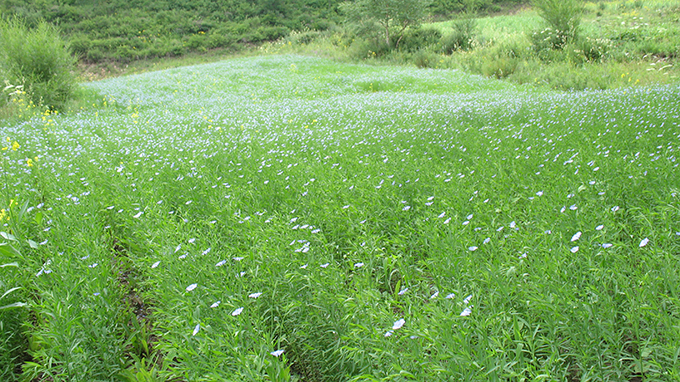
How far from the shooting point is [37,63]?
10898 millimetres

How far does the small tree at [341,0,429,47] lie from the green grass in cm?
1740

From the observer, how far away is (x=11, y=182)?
158 inches

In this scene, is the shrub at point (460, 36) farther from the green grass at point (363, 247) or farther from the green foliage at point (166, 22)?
the green grass at point (363, 247)

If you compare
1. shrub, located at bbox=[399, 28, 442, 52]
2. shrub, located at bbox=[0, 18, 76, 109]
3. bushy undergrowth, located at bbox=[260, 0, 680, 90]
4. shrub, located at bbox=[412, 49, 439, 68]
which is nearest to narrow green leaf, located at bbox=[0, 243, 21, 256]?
shrub, located at bbox=[0, 18, 76, 109]

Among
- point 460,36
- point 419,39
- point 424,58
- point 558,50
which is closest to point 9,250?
point 558,50

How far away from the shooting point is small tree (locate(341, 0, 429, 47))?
861 inches

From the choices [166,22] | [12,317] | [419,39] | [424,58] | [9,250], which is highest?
[166,22]

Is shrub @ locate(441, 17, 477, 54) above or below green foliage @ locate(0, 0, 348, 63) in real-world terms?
below

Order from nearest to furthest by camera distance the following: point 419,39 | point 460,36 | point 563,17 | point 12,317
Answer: point 12,317 < point 563,17 < point 460,36 < point 419,39

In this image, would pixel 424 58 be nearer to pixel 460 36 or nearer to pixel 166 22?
pixel 460 36

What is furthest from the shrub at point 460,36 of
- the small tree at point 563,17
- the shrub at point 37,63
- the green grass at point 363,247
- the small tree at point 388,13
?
the shrub at point 37,63

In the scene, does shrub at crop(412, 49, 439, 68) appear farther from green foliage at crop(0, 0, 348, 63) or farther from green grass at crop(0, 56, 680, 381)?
green foliage at crop(0, 0, 348, 63)

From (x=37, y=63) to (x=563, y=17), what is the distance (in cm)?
2031

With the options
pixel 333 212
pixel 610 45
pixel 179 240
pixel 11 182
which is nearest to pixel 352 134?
pixel 333 212
